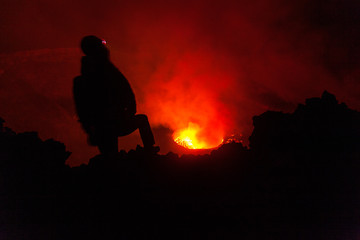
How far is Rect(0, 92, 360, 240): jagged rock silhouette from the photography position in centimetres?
322

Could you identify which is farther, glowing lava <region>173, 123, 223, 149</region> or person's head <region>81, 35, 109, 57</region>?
glowing lava <region>173, 123, 223, 149</region>

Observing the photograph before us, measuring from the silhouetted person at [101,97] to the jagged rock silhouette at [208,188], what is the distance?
0.44m

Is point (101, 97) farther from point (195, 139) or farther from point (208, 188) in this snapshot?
point (195, 139)

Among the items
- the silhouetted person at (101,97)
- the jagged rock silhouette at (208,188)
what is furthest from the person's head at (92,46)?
the jagged rock silhouette at (208,188)

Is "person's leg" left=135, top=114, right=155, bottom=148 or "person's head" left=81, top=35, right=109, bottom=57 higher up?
"person's head" left=81, top=35, right=109, bottom=57

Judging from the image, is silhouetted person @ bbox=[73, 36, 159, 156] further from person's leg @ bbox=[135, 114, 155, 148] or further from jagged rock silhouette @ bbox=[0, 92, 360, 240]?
jagged rock silhouette @ bbox=[0, 92, 360, 240]

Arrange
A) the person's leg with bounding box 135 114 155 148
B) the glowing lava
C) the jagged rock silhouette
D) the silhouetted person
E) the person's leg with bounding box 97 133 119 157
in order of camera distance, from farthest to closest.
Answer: the glowing lava, the person's leg with bounding box 135 114 155 148, the person's leg with bounding box 97 133 119 157, the silhouetted person, the jagged rock silhouette

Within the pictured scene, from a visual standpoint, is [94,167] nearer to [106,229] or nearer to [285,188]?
[106,229]

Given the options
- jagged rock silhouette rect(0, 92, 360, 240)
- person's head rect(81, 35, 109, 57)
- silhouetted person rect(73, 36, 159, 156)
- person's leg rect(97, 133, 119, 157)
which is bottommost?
jagged rock silhouette rect(0, 92, 360, 240)

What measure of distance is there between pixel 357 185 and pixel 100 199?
3553 mm

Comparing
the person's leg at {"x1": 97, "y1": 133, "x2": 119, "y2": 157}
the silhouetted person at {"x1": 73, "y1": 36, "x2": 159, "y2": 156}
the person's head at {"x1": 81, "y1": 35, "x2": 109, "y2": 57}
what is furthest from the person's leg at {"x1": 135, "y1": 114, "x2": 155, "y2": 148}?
the person's head at {"x1": 81, "y1": 35, "x2": 109, "y2": 57}

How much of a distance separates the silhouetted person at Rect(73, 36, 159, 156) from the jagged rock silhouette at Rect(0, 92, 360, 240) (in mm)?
442

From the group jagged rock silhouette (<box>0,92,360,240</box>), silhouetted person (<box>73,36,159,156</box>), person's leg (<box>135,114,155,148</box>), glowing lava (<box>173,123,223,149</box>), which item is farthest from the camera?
glowing lava (<box>173,123,223,149</box>)

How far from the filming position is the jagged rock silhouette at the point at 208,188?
3217 mm
